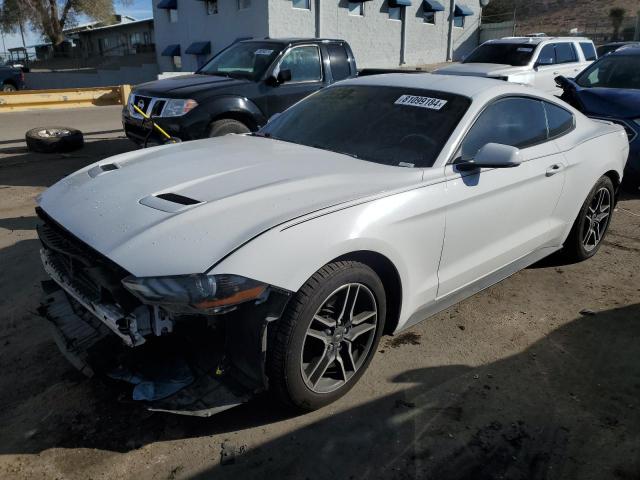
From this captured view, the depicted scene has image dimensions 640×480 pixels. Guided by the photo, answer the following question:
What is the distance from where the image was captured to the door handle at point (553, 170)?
3.92 m

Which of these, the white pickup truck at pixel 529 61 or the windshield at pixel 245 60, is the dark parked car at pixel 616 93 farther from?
the windshield at pixel 245 60

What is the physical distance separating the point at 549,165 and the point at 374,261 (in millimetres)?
1838

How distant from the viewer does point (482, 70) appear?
424 inches

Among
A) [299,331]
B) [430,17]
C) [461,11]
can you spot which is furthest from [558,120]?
[461,11]

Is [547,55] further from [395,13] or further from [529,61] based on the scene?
[395,13]

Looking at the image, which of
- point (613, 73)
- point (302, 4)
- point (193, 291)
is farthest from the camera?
point (302, 4)

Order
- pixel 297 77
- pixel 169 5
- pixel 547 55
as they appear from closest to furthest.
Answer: pixel 297 77, pixel 547 55, pixel 169 5

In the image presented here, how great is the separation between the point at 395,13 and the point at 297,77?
23744mm

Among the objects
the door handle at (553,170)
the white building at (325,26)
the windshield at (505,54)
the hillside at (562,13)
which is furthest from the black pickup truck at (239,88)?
the hillside at (562,13)

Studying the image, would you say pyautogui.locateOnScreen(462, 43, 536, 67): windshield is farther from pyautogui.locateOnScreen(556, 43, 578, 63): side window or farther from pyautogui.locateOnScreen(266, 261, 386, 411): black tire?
pyautogui.locateOnScreen(266, 261, 386, 411): black tire

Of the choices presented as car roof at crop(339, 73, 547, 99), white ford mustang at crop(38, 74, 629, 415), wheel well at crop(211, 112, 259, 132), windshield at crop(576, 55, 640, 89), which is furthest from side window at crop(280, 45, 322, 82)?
windshield at crop(576, 55, 640, 89)

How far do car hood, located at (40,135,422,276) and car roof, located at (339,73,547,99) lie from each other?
0.88m

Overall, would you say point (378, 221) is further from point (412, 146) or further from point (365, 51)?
point (365, 51)

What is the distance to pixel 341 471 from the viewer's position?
98.6 inches
